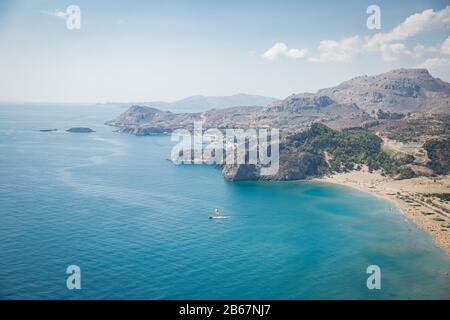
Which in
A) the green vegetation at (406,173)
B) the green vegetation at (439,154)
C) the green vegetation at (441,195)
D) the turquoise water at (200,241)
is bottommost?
the turquoise water at (200,241)

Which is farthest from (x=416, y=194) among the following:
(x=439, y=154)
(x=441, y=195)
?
(x=439, y=154)

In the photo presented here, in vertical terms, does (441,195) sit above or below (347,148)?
below

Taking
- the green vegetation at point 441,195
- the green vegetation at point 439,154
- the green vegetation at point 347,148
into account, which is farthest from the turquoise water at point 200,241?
the green vegetation at point 439,154

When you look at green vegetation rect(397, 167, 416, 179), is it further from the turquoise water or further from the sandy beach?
the turquoise water

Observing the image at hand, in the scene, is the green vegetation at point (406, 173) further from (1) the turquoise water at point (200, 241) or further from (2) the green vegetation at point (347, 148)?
(1) the turquoise water at point (200, 241)

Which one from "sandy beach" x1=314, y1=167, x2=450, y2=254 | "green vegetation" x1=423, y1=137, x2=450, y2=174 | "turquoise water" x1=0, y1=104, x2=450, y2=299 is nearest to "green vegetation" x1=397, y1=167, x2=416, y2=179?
"sandy beach" x1=314, y1=167, x2=450, y2=254

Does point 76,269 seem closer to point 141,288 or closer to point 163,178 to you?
point 141,288

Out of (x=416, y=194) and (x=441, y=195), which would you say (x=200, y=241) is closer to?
(x=416, y=194)
